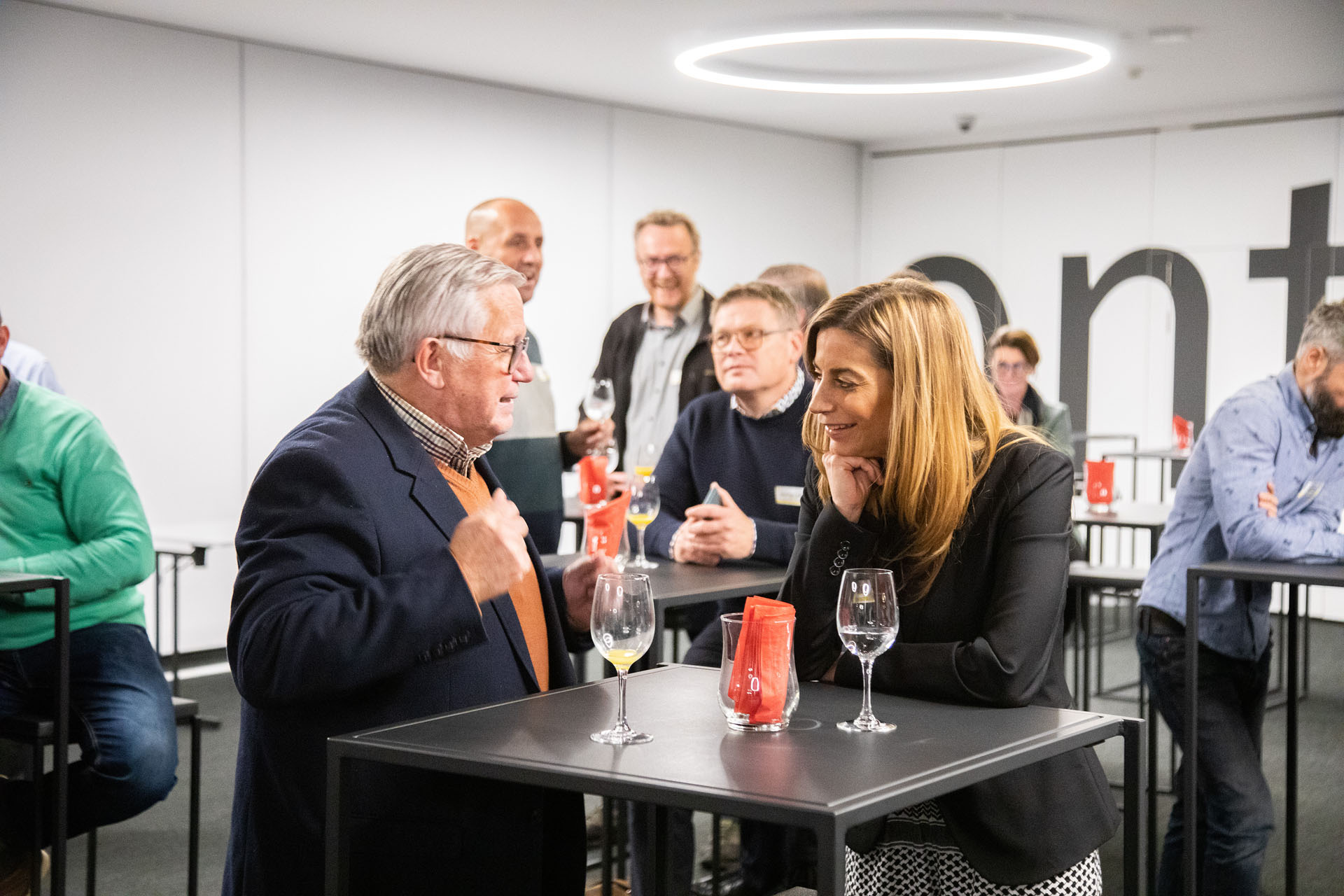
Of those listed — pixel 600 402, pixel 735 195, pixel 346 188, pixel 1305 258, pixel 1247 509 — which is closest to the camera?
pixel 1247 509

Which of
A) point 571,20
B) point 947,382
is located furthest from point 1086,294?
point 947,382

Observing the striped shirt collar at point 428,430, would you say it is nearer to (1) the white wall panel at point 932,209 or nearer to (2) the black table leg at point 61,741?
(2) the black table leg at point 61,741

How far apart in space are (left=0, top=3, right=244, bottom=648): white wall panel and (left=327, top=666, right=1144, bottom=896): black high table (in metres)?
4.63

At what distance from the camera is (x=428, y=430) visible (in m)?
2.06

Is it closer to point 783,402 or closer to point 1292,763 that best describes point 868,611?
point 783,402

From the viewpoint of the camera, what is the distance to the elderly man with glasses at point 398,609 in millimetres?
1787

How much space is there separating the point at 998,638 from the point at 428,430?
2.85 ft

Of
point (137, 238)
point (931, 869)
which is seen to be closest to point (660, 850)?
point (931, 869)

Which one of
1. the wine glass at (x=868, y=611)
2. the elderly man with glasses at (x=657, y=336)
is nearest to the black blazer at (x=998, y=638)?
the wine glass at (x=868, y=611)

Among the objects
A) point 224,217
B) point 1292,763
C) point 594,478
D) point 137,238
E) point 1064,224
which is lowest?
point 1292,763

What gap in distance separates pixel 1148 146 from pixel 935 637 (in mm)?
7588

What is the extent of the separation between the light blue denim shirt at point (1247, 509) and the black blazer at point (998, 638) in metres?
1.29

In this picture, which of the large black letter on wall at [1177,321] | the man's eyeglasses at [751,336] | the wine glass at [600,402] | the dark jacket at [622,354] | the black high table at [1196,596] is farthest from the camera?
the large black letter on wall at [1177,321]

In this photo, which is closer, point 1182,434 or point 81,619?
point 81,619
